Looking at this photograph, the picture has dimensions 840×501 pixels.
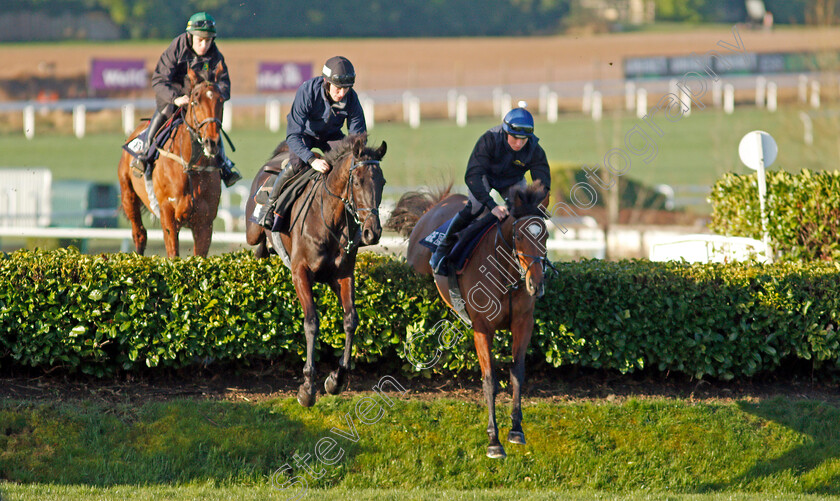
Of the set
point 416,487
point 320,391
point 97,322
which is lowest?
point 416,487

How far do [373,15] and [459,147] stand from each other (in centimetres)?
1715

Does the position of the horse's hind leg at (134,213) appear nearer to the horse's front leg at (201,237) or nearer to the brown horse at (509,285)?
the horse's front leg at (201,237)

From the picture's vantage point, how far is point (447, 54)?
144 feet

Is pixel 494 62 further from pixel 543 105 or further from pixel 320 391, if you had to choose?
pixel 320 391

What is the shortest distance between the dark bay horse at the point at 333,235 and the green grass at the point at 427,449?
2.29 ft

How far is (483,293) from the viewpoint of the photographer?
654cm

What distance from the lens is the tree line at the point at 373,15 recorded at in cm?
4203

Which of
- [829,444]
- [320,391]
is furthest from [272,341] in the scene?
[829,444]

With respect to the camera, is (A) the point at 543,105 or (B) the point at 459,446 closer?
(B) the point at 459,446

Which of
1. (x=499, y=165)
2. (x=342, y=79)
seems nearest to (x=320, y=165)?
(x=342, y=79)

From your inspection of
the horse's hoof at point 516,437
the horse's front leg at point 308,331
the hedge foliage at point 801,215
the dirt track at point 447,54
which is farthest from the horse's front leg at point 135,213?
the dirt track at point 447,54

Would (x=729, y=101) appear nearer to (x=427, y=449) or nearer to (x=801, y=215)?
(x=801, y=215)

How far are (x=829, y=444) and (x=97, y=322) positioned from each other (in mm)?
6339

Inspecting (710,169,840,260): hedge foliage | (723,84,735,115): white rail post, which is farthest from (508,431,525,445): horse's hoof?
(723,84,735,115): white rail post
